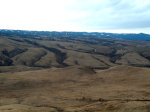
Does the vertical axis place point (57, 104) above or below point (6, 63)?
above

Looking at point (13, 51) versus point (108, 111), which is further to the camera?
point (13, 51)

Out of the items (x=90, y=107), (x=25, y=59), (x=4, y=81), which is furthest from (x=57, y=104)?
(x=25, y=59)

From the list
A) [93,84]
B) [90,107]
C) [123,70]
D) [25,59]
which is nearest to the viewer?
[90,107]

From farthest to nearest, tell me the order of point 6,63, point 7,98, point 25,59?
1. point 25,59
2. point 6,63
3. point 7,98

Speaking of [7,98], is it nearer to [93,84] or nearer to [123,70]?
[93,84]

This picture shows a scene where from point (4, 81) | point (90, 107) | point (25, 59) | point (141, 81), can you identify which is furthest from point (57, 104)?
point (25, 59)

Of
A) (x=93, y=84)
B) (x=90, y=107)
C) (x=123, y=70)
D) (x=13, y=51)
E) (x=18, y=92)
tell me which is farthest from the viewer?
(x=13, y=51)

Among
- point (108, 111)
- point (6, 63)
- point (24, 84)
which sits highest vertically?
point (108, 111)

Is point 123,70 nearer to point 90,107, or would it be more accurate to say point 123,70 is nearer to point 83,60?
point 90,107

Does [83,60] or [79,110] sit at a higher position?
[79,110]
